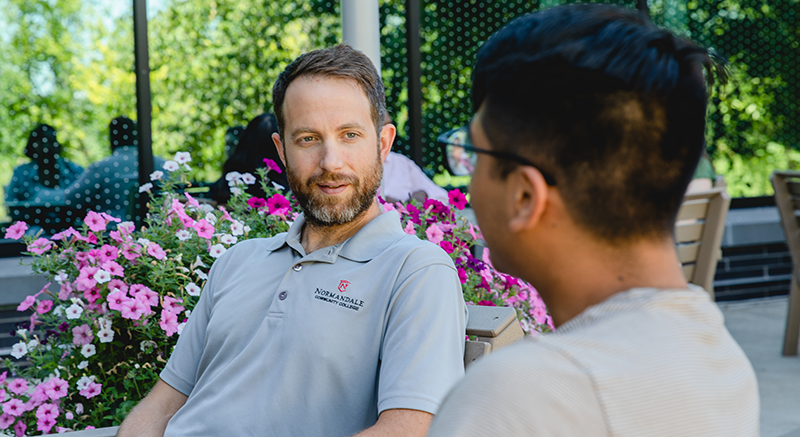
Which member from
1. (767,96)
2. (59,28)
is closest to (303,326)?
(59,28)

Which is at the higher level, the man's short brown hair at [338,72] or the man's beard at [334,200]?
the man's short brown hair at [338,72]

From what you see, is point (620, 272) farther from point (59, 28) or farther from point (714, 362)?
point (59, 28)

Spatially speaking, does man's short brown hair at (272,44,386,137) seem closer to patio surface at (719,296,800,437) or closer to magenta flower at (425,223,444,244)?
magenta flower at (425,223,444,244)

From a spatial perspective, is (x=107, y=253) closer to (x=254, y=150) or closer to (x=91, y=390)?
(x=91, y=390)

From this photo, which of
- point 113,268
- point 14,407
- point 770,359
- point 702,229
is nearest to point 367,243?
point 113,268

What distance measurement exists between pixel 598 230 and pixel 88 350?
1959 millimetres

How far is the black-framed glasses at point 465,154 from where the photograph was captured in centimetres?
78

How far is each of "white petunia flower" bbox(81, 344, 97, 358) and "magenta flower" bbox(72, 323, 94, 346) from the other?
0.02 meters

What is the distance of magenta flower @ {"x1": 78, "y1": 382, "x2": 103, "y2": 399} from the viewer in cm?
224

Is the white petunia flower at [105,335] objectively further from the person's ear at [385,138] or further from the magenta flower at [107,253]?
the person's ear at [385,138]

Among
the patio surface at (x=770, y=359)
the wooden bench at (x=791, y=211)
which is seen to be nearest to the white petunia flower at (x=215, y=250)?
the patio surface at (x=770, y=359)

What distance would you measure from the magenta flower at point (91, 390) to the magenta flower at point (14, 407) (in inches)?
8.0

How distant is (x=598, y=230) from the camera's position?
2.52 feet

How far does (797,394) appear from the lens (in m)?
3.72
